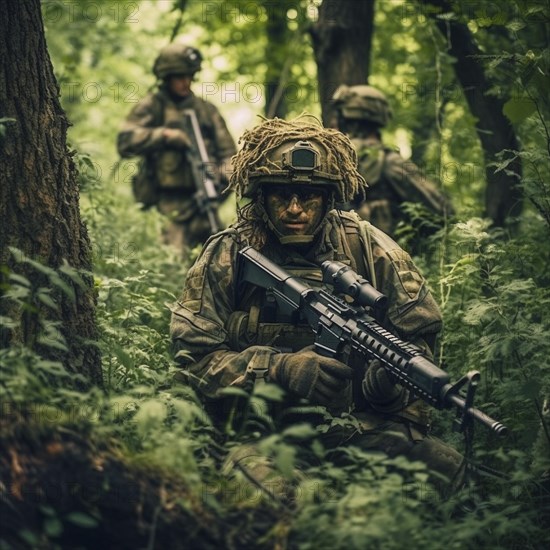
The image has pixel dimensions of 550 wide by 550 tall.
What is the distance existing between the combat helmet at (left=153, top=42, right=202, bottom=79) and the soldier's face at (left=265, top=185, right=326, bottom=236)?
244 inches

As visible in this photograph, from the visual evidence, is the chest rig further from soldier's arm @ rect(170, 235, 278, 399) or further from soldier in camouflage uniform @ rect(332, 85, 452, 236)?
soldier in camouflage uniform @ rect(332, 85, 452, 236)

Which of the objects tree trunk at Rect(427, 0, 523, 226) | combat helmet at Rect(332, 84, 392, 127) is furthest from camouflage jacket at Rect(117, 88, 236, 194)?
tree trunk at Rect(427, 0, 523, 226)

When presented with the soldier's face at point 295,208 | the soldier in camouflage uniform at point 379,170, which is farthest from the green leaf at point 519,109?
the soldier in camouflage uniform at point 379,170

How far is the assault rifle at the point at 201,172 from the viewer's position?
484 inches

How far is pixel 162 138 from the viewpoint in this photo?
12523 millimetres

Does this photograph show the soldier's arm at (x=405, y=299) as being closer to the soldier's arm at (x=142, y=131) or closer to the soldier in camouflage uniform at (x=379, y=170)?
the soldier in camouflage uniform at (x=379, y=170)

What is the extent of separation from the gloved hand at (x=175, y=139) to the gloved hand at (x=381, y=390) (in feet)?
20.7

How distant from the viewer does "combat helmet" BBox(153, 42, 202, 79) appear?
1270 centimetres

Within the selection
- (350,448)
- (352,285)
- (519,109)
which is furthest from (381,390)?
(519,109)

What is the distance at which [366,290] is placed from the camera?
6266mm

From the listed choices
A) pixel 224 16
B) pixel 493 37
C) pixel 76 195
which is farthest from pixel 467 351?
pixel 224 16

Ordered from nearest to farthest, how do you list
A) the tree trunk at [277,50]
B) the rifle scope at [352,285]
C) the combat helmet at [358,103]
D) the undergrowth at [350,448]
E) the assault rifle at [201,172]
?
1. the undergrowth at [350,448]
2. the rifle scope at [352,285]
3. the combat helmet at [358,103]
4. the assault rifle at [201,172]
5. the tree trunk at [277,50]

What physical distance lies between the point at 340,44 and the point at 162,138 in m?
2.15

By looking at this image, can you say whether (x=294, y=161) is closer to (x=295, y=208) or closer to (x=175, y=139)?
(x=295, y=208)
